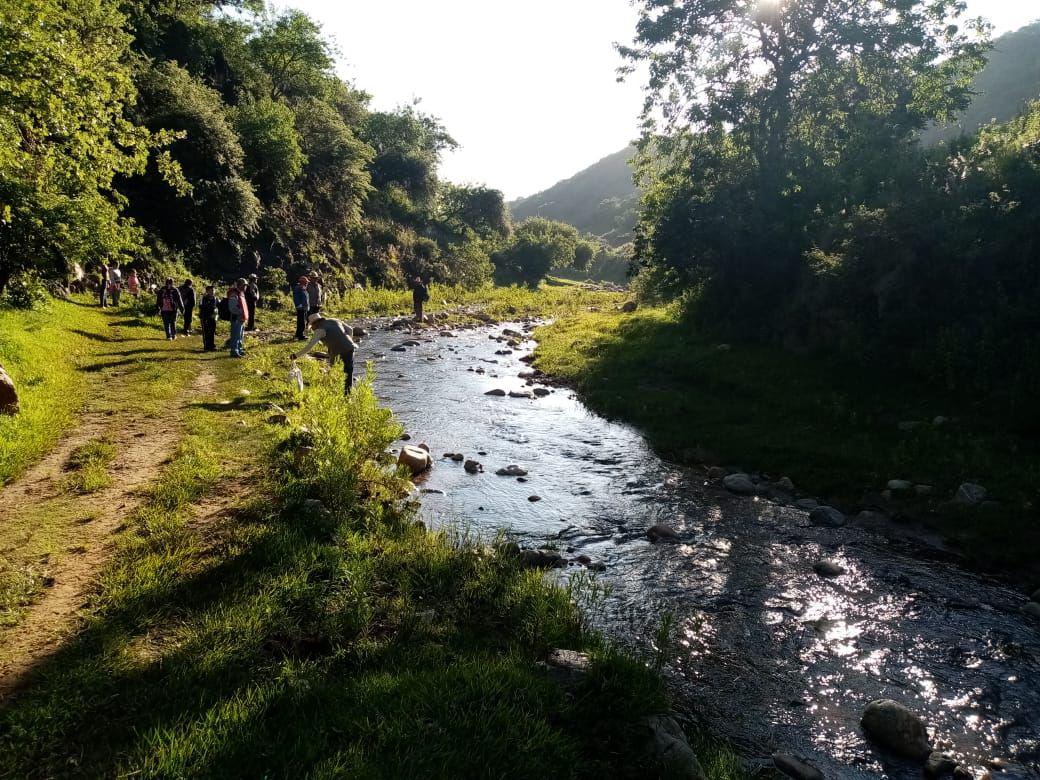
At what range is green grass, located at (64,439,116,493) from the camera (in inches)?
321

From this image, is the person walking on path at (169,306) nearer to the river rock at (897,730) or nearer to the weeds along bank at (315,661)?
the weeds along bank at (315,661)

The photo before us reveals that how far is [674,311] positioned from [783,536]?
21.7 meters

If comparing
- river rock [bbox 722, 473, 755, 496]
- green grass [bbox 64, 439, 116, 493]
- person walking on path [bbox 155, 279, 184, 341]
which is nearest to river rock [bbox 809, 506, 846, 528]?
river rock [bbox 722, 473, 755, 496]

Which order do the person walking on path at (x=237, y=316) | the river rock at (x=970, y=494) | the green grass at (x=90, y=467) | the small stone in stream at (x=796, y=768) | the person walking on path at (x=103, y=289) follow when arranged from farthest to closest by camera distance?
1. the person walking on path at (x=103, y=289)
2. the person walking on path at (x=237, y=316)
3. the river rock at (x=970, y=494)
4. the green grass at (x=90, y=467)
5. the small stone in stream at (x=796, y=768)

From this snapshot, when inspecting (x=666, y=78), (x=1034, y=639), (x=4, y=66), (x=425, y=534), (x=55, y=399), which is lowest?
(x=1034, y=639)

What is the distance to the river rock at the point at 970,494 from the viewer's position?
409 inches

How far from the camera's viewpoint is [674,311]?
3036cm

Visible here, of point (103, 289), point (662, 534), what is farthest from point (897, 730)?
point (103, 289)

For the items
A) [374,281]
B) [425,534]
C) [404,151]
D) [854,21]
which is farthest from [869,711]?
[404,151]

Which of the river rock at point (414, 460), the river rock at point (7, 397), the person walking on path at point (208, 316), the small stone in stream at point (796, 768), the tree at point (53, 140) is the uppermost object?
the tree at point (53, 140)

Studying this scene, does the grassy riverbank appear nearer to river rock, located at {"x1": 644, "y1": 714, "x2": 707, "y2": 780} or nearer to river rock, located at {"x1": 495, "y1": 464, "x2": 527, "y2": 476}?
river rock, located at {"x1": 495, "y1": 464, "x2": 527, "y2": 476}

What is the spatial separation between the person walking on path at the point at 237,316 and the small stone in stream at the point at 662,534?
50.5ft

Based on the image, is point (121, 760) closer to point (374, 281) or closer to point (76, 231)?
point (76, 231)

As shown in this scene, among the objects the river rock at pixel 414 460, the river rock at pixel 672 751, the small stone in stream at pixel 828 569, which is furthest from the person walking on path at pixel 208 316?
the river rock at pixel 672 751
